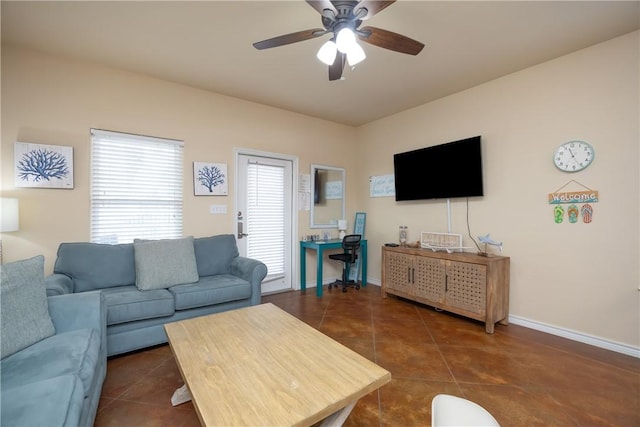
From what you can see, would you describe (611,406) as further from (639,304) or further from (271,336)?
(271,336)

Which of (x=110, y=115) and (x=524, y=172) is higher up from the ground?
(x=110, y=115)

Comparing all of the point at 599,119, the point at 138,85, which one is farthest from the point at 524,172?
the point at 138,85

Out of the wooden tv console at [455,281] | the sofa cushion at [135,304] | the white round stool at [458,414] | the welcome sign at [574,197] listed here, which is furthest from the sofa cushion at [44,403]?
the welcome sign at [574,197]

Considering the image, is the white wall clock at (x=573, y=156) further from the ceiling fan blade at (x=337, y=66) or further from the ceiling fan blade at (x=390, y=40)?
the ceiling fan blade at (x=337, y=66)

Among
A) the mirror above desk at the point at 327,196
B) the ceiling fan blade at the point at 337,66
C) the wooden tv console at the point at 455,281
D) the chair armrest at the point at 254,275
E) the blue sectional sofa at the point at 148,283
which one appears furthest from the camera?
the mirror above desk at the point at 327,196

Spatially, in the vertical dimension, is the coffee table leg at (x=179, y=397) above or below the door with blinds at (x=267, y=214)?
below

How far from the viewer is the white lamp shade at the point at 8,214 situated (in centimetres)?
216

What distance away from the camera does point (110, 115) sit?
289 cm

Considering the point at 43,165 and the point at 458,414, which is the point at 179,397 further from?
the point at 43,165

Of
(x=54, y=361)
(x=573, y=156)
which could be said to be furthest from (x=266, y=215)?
(x=573, y=156)

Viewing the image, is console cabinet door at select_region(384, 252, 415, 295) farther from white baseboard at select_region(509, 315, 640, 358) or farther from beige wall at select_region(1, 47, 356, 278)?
beige wall at select_region(1, 47, 356, 278)

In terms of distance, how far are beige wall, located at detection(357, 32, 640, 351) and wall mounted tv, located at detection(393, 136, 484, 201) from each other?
88 mm

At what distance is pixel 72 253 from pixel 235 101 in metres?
2.47

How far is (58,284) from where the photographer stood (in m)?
2.12
